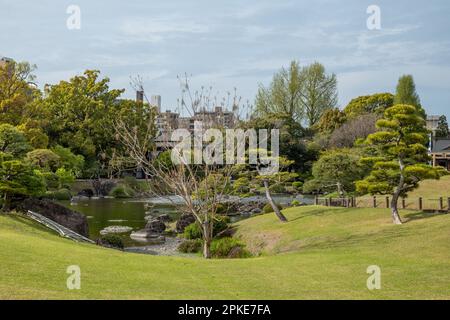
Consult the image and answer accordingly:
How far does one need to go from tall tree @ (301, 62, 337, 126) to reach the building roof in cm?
1556

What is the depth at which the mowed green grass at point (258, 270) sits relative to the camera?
364 inches

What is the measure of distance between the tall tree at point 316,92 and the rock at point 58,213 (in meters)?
47.4

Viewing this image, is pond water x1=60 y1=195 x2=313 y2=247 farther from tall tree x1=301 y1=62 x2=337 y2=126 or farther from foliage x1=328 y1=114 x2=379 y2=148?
tall tree x1=301 y1=62 x2=337 y2=126

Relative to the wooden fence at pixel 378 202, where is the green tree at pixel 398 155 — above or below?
above

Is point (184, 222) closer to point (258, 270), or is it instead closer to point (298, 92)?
point (258, 270)

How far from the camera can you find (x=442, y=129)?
229 ft

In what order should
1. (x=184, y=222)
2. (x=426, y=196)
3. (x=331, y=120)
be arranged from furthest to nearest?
(x=331, y=120) < (x=426, y=196) < (x=184, y=222)

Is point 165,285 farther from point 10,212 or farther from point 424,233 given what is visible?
point 10,212

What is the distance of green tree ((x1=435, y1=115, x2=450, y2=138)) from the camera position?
67.2m

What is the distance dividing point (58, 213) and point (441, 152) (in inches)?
1495

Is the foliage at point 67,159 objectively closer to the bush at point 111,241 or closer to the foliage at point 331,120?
the bush at point 111,241

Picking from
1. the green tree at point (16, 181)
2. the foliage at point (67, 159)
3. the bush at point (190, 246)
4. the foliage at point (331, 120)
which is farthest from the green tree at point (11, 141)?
the foliage at point (331, 120)

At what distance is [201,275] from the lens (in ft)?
37.4

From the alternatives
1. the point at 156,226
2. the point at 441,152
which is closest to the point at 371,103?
the point at 441,152
